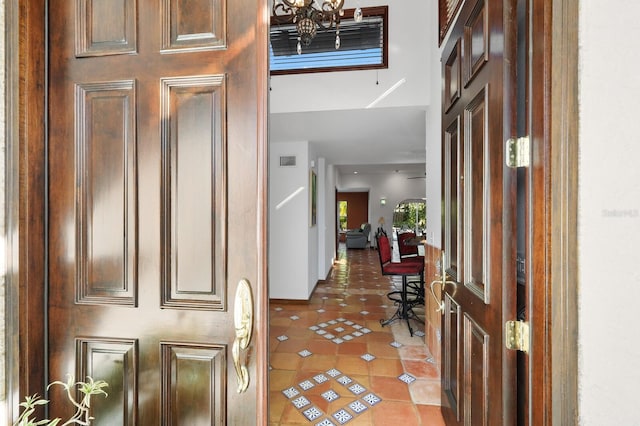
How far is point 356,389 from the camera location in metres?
2.28

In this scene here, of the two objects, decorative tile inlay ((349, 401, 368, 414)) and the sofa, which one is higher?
the sofa

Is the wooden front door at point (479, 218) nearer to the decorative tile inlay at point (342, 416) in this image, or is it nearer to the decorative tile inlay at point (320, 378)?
the decorative tile inlay at point (342, 416)

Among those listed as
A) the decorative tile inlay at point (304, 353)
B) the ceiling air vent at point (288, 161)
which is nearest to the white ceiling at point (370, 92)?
the ceiling air vent at point (288, 161)

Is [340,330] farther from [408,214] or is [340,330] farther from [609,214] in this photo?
[408,214]

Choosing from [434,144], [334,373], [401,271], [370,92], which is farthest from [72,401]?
[401,271]

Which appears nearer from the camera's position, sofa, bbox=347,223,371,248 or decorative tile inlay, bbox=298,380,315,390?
decorative tile inlay, bbox=298,380,315,390

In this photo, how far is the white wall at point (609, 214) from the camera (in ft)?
2.36

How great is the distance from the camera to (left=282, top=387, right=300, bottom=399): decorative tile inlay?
86.7 inches

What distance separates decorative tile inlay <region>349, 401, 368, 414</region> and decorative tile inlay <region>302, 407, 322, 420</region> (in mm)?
246

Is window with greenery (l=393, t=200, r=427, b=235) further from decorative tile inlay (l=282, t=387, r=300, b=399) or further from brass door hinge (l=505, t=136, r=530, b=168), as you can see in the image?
brass door hinge (l=505, t=136, r=530, b=168)

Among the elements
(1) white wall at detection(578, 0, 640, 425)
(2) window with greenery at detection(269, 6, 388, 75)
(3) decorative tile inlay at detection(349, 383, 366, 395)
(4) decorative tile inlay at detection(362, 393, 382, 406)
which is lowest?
(4) decorative tile inlay at detection(362, 393, 382, 406)

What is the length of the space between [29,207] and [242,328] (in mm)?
759

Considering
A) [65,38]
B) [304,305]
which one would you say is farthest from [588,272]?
[304,305]

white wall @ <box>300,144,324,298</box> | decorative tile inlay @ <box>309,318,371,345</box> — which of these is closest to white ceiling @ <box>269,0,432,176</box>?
white wall @ <box>300,144,324,298</box>
